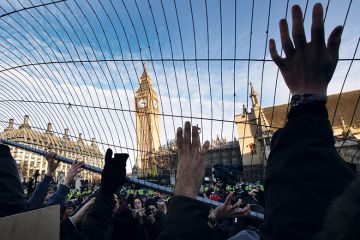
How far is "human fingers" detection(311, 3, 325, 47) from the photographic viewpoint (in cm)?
80

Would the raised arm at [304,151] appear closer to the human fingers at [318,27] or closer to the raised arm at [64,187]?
the human fingers at [318,27]

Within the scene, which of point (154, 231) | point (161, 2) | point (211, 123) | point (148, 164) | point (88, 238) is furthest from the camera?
point (154, 231)

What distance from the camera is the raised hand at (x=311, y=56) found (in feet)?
2.68

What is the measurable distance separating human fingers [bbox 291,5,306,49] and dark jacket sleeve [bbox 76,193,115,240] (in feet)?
5.27

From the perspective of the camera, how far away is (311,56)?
0.83 meters

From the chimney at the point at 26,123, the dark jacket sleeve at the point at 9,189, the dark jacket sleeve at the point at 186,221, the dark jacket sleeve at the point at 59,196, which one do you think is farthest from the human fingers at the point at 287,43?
the chimney at the point at 26,123

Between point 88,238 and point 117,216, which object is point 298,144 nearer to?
point 88,238

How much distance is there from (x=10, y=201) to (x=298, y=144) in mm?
1615

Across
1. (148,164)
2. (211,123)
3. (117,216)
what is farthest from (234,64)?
(117,216)

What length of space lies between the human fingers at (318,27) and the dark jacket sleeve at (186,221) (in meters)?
0.72

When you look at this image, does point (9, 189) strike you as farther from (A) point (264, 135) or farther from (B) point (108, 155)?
(A) point (264, 135)

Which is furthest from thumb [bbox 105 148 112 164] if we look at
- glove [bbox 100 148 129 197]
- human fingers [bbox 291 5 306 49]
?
human fingers [bbox 291 5 306 49]

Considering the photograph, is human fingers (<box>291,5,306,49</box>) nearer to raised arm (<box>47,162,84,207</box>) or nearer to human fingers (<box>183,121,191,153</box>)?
human fingers (<box>183,121,191,153</box>)

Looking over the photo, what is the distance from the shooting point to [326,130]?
2.58 ft
